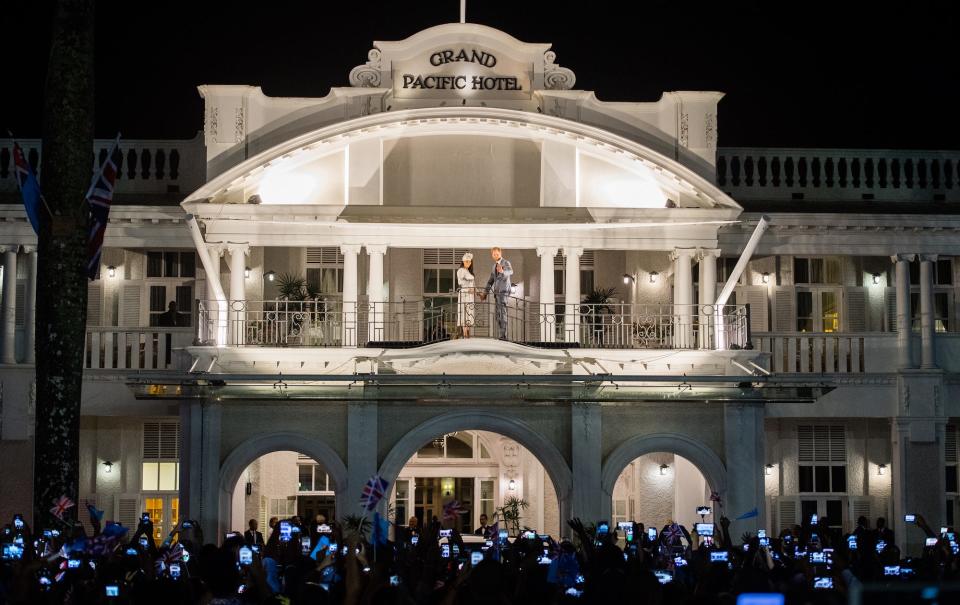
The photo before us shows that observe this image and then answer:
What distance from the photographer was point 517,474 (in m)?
31.7

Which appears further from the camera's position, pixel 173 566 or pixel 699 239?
pixel 699 239

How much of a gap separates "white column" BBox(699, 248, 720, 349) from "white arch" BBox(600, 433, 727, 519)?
189 cm

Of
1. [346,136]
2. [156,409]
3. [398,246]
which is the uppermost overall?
[346,136]

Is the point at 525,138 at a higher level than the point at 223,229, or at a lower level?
higher

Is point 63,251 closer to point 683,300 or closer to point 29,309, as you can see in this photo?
point 29,309

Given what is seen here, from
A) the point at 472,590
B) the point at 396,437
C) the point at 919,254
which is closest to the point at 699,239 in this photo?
the point at 919,254

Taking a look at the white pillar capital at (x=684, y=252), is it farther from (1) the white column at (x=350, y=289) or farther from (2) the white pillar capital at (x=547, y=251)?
(1) the white column at (x=350, y=289)

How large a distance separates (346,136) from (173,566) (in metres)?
14.1

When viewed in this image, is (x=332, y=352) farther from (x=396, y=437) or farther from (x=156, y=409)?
(x=156, y=409)

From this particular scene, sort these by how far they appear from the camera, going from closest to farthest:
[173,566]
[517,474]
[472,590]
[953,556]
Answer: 1. [472,590]
2. [173,566]
3. [953,556]
4. [517,474]

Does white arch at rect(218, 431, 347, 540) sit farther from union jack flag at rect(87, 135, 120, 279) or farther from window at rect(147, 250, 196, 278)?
union jack flag at rect(87, 135, 120, 279)

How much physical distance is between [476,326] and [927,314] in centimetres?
941

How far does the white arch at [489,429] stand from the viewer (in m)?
26.2

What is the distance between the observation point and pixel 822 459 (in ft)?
100
